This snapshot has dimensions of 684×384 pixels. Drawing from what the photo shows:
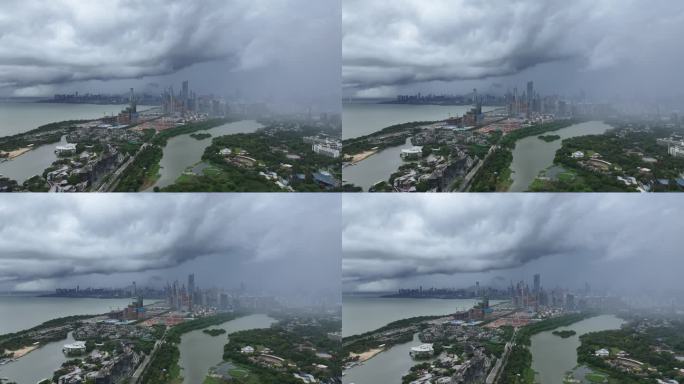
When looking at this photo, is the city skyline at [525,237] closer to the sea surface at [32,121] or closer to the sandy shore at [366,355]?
the sandy shore at [366,355]

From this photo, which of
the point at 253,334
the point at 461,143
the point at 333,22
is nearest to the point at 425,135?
the point at 461,143

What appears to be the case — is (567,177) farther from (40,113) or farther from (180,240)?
(40,113)

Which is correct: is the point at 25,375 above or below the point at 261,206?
below

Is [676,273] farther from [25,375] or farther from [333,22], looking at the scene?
[25,375]

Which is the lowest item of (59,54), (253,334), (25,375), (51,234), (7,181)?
(25,375)

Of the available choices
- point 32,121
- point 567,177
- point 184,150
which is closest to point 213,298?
point 184,150
